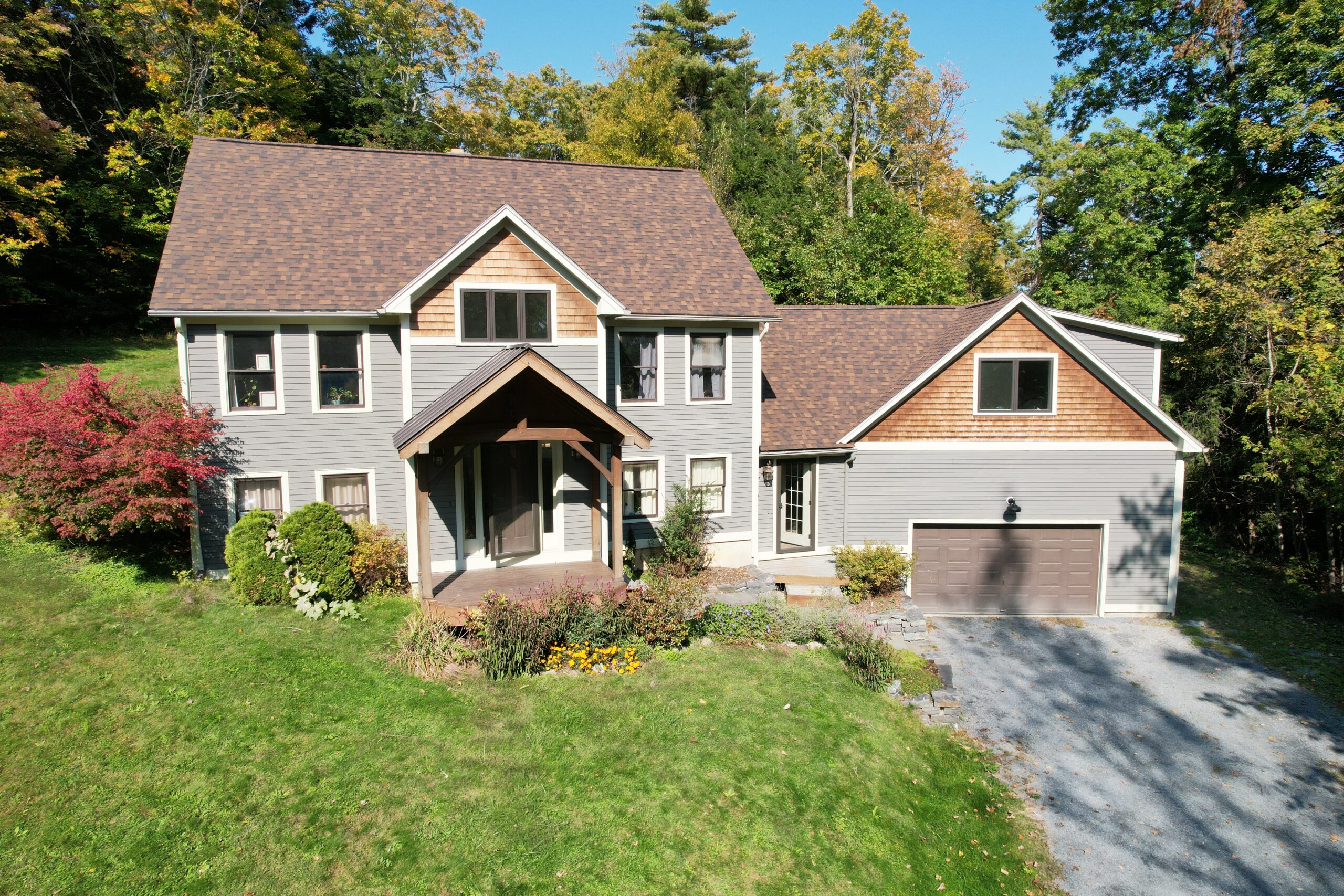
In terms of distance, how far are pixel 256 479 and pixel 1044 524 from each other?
17033mm

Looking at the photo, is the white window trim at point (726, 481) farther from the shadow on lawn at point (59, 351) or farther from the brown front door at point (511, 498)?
the shadow on lawn at point (59, 351)

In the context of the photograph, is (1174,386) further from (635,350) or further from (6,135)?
(6,135)

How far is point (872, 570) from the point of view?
15.5m

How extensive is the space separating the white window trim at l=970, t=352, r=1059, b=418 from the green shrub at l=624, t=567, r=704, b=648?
834cm

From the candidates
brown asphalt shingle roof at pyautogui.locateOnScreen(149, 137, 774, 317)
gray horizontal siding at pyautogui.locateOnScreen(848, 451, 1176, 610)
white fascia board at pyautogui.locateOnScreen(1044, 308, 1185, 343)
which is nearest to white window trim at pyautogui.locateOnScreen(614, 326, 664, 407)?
brown asphalt shingle roof at pyautogui.locateOnScreen(149, 137, 774, 317)

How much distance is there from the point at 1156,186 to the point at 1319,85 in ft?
17.0

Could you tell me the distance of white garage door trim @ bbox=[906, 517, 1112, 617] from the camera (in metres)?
16.3

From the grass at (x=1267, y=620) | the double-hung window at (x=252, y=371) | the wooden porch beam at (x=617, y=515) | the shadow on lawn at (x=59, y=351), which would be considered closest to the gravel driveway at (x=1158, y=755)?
the grass at (x=1267, y=620)

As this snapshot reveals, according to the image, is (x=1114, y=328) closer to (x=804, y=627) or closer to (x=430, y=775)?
(x=804, y=627)

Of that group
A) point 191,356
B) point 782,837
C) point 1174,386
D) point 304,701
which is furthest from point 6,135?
point 1174,386

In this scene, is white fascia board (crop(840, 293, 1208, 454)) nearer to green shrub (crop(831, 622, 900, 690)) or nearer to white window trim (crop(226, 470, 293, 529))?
green shrub (crop(831, 622, 900, 690))

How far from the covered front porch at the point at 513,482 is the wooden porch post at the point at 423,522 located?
19 mm

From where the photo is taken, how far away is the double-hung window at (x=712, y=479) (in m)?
16.3

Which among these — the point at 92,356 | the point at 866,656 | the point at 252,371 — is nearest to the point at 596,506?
the point at 866,656
